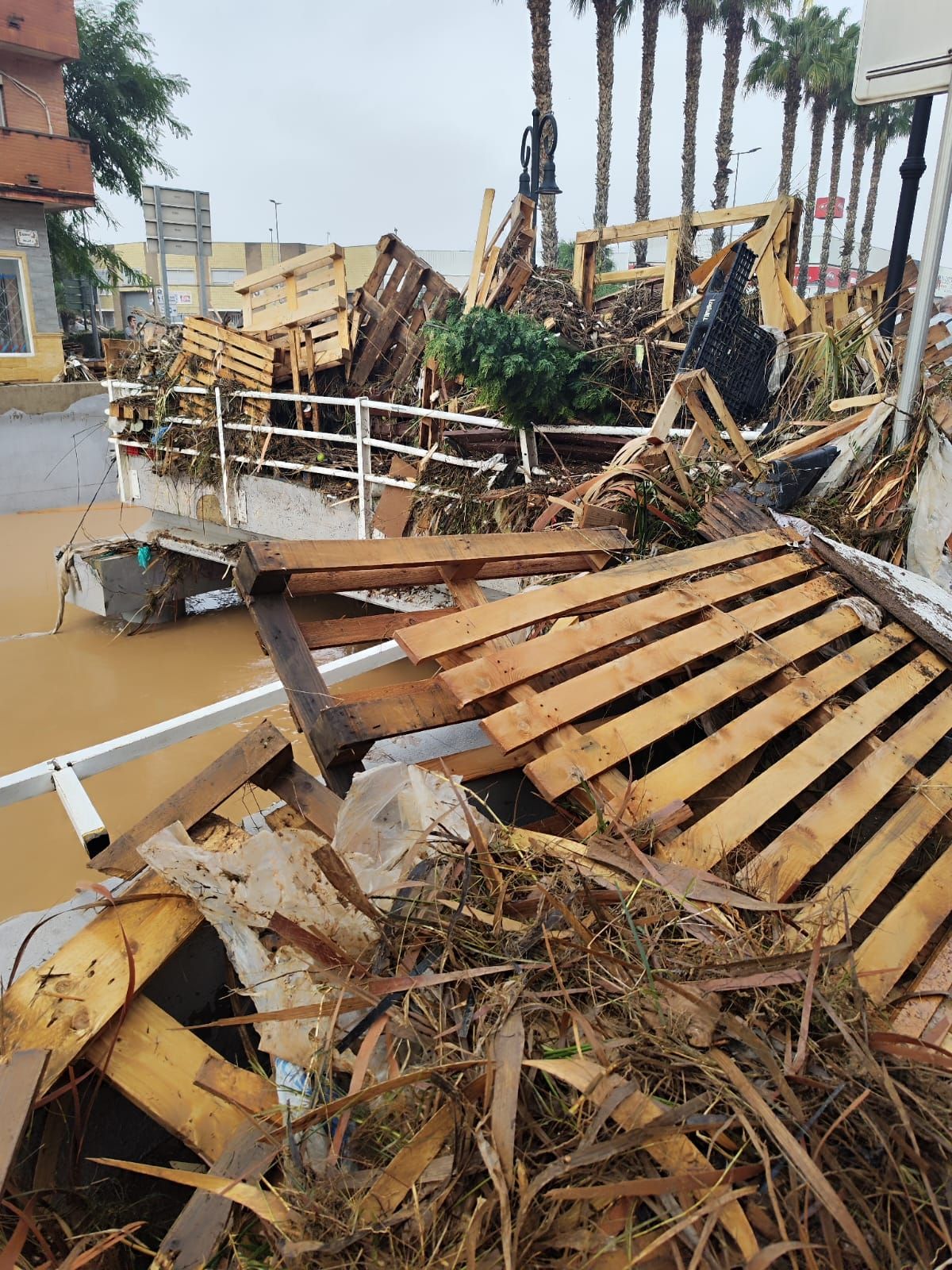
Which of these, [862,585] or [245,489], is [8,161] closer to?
[245,489]

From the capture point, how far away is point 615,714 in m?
2.91

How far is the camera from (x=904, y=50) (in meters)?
4.99

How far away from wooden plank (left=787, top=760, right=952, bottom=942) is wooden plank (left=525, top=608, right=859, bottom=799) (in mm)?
544

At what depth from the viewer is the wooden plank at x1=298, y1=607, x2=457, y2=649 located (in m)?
2.72

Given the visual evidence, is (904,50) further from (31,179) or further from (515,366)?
(31,179)

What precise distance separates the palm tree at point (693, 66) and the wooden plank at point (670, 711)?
2460 cm

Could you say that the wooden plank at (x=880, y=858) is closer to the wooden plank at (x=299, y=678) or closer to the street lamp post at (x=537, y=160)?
the wooden plank at (x=299, y=678)

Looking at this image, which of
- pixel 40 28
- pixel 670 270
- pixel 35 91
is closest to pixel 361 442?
pixel 670 270

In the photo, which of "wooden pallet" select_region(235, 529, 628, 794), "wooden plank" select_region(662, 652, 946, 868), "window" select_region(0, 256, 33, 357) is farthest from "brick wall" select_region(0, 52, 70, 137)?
"wooden plank" select_region(662, 652, 946, 868)

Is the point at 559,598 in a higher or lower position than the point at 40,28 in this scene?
lower

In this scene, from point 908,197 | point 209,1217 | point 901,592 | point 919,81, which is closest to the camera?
point 209,1217

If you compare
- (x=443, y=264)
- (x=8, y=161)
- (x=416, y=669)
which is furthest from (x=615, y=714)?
(x=443, y=264)

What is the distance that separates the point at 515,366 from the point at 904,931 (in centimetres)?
474

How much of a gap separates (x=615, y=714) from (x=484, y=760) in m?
0.64
